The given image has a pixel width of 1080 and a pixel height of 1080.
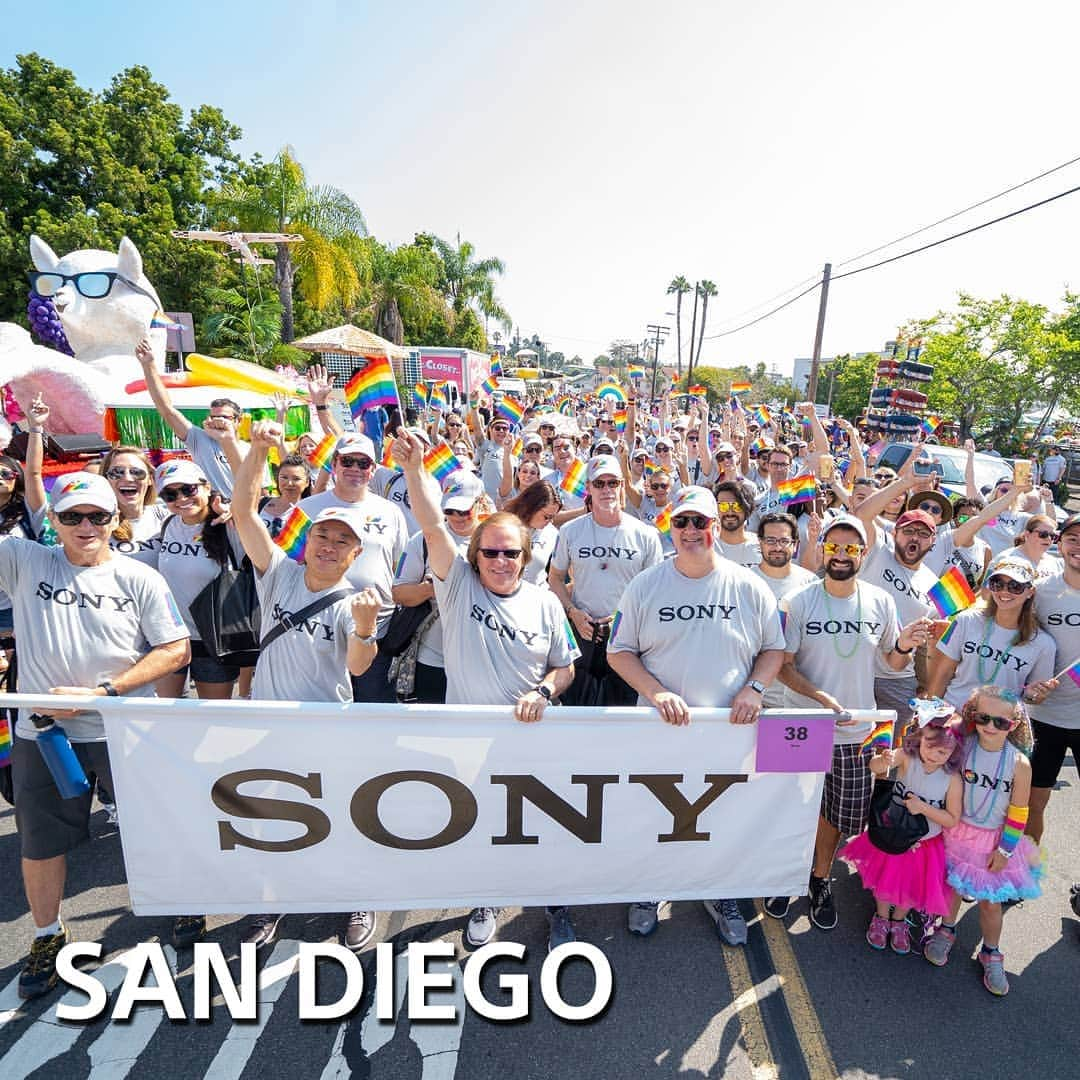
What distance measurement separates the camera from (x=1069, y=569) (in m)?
3.67

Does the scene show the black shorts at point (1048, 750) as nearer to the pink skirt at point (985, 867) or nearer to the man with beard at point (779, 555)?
the pink skirt at point (985, 867)

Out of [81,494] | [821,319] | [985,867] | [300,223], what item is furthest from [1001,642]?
[300,223]

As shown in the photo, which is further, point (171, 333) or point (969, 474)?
point (171, 333)

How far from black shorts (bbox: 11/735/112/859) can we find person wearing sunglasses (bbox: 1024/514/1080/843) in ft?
15.1

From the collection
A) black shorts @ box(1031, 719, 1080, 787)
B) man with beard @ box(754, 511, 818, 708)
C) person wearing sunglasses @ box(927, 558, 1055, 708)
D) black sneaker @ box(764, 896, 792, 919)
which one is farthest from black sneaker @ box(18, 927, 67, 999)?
black shorts @ box(1031, 719, 1080, 787)

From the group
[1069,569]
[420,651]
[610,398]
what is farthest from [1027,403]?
[420,651]

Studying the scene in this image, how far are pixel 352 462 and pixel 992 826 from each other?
375 cm

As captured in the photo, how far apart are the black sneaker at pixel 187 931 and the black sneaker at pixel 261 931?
20cm

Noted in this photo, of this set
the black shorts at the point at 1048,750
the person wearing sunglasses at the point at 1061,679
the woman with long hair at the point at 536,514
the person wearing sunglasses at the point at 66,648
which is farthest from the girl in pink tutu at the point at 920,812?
the person wearing sunglasses at the point at 66,648

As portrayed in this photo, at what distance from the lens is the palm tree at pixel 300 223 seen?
2367 centimetres

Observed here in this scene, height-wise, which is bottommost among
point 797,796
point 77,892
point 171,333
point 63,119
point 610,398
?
point 77,892

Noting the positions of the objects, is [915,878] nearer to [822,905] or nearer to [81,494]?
[822,905]

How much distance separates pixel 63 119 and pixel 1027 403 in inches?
1551

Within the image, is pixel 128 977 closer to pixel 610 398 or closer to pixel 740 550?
pixel 740 550
